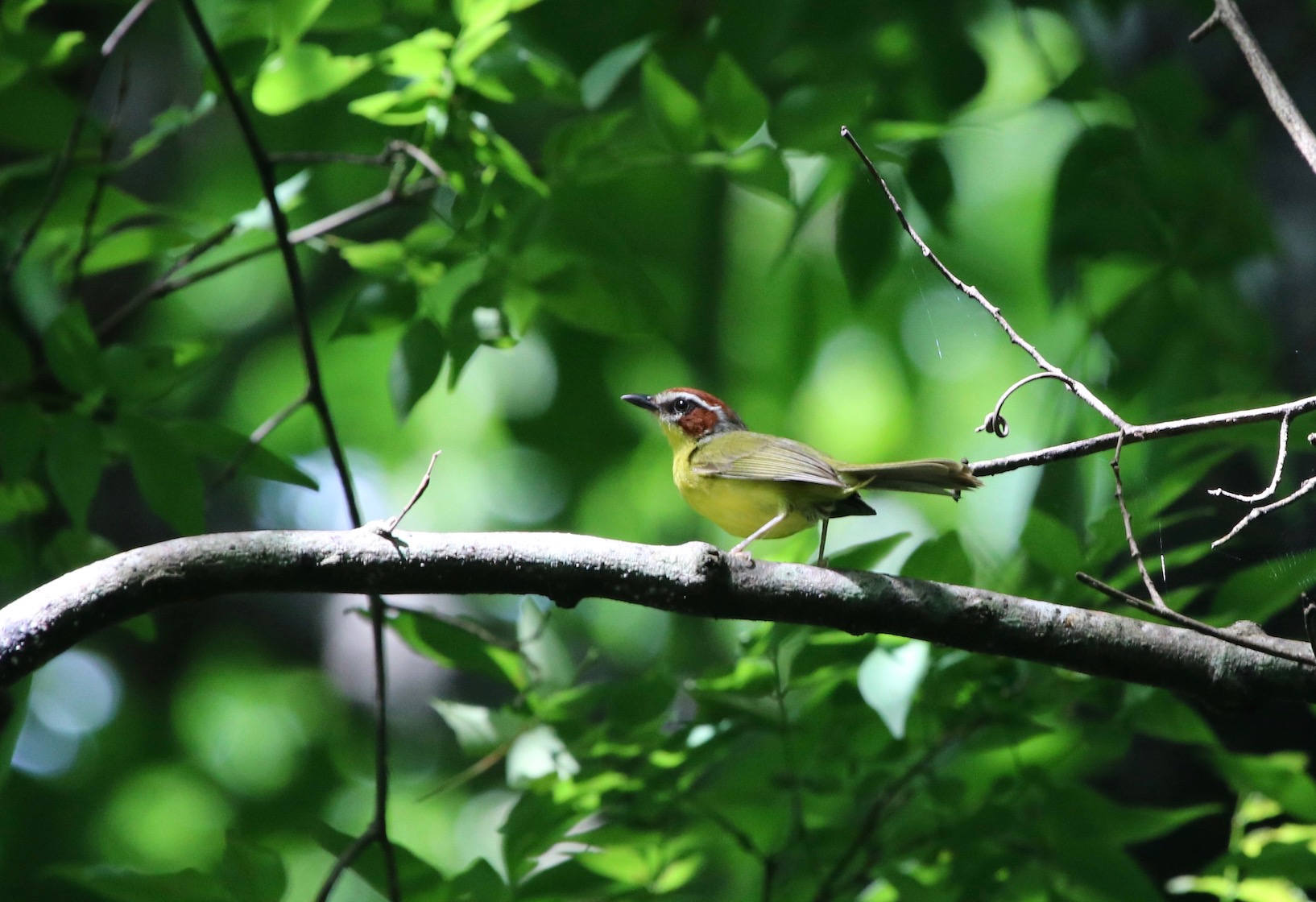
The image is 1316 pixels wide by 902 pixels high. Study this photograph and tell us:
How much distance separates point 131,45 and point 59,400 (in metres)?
4.08

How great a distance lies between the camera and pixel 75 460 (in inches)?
113

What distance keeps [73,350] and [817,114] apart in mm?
2138

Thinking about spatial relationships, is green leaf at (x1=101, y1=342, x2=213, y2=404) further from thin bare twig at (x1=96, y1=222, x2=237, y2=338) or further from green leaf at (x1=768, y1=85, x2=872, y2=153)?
green leaf at (x1=768, y1=85, x2=872, y2=153)

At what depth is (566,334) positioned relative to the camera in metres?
6.59

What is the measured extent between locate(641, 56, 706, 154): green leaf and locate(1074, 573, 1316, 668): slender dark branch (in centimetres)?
167

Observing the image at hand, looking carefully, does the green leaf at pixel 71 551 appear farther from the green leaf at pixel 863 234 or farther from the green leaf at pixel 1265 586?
the green leaf at pixel 1265 586

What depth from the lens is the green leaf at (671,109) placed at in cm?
311

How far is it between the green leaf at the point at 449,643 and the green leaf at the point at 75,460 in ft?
2.90

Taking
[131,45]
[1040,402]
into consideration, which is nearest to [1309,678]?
[1040,402]

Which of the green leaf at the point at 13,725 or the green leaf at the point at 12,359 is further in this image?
the green leaf at the point at 12,359

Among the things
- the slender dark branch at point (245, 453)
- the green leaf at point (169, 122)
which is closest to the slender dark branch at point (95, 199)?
the green leaf at point (169, 122)

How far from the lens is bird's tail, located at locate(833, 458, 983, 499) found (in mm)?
2770

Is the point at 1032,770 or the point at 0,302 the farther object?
the point at 0,302

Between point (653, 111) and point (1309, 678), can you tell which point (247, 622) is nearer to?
point (653, 111)
